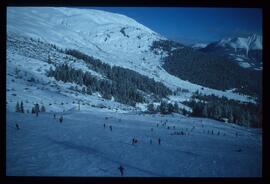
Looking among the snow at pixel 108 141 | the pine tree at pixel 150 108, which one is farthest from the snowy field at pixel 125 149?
the pine tree at pixel 150 108

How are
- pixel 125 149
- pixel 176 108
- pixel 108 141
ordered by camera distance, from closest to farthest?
pixel 125 149, pixel 108 141, pixel 176 108

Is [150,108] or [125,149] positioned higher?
[150,108]

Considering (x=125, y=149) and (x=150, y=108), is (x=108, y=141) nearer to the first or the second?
(x=125, y=149)

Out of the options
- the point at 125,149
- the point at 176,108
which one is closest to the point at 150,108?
the point at 176,108

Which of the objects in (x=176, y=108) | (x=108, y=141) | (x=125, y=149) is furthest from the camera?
(x=176, y=108)

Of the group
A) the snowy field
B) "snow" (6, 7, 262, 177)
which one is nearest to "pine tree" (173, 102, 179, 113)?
"snow" (6, 7, 262, 177)

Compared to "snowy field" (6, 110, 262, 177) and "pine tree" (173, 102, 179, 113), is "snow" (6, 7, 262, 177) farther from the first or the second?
"pine tree" (173, 102, 179, 113)

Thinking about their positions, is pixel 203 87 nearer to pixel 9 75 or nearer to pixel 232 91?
pixel 232 91

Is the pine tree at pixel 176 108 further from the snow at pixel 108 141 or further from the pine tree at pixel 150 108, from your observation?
the pine tree at pixel 150 108
